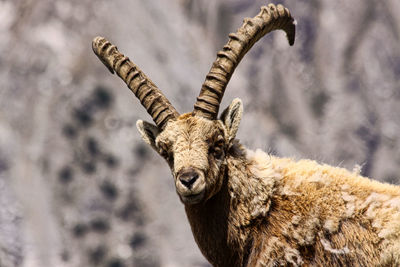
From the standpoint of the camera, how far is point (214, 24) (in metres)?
23.2

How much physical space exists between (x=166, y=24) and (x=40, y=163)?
7872 mm

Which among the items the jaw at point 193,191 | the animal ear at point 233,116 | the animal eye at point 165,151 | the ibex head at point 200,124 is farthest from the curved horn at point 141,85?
the jaw at point 193,191

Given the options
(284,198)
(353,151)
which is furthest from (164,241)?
(284,198)

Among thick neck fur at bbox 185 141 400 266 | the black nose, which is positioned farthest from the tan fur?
the black nose

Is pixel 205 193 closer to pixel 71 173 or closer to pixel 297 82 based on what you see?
pixel 71 173

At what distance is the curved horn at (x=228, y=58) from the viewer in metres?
7.02

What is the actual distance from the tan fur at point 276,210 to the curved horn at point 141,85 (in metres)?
0.25

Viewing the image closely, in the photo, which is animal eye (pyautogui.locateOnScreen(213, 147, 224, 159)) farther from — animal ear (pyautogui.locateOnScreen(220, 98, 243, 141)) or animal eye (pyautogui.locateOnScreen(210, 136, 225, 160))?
animal ear (pyautogui.locateOnScreen(220, 98, 243, 141))

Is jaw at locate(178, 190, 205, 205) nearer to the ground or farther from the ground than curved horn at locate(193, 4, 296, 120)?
nearer to the ground

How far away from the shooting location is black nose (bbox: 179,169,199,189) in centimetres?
613

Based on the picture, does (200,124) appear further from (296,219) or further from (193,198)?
(296,219)

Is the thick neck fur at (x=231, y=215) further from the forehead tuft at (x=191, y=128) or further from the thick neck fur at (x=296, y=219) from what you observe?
the forehead tuft at (x=191, y=128)

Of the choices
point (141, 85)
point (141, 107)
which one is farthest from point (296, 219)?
point (141, 107)

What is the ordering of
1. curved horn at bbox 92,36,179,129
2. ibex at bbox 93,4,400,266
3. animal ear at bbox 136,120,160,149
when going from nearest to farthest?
ibex at bbox 93,4,400,266 < curved horn at bbox 92,36,179,129 < animal ear at bbox 136,120,160,149
